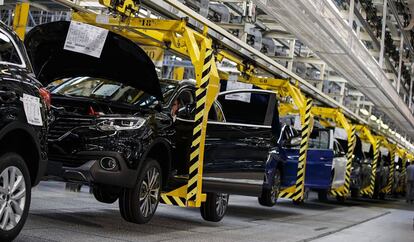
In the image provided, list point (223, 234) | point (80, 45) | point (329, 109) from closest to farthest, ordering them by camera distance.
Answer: point (80, 45), point (223, 234), point (329, 109)

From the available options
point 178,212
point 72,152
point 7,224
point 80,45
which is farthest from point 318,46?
point 7,224

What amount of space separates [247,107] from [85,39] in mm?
3852

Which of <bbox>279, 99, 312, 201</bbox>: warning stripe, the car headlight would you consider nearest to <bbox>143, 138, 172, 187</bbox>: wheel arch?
the car headlight

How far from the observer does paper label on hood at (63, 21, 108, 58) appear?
23.2ft

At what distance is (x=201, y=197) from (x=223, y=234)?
1.88 feet

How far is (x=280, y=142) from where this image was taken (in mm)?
11664

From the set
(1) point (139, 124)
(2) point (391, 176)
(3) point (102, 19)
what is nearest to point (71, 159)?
(1) point (139, 124)

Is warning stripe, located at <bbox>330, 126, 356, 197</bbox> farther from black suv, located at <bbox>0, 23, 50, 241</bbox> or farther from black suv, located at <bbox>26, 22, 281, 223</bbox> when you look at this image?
black suv, located at <bbox>0, 23, 50, 241</bbox>

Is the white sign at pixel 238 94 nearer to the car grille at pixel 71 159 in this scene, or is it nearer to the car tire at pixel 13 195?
the car grille at pixel 71 159

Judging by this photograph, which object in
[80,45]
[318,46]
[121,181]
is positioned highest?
[318,46]

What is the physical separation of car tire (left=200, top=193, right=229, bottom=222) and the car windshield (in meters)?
1.93

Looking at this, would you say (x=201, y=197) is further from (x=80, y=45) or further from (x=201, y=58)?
(x=80, y=45)

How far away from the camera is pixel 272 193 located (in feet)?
37.7

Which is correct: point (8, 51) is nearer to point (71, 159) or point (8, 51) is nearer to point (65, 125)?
point (65, 125)
